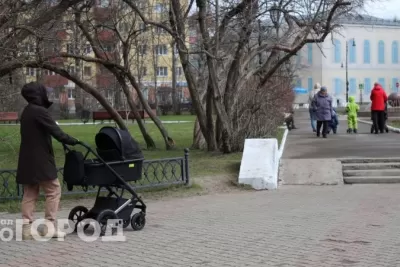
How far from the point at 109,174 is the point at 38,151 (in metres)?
0.92

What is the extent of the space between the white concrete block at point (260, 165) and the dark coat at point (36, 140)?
5.54 metres

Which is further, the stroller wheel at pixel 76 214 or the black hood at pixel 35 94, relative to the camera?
the stroller wheel at pixel 76 214

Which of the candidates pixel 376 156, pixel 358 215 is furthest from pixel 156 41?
pixel 358 215

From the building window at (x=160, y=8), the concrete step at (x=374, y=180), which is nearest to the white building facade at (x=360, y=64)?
the building window at (x=160, y=8)

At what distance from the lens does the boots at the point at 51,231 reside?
766 centimetres

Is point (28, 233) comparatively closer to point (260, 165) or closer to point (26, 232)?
point (26, 232)

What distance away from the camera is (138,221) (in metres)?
8.21

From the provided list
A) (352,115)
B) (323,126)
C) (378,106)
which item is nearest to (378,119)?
(378,106)

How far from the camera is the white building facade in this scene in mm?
64688

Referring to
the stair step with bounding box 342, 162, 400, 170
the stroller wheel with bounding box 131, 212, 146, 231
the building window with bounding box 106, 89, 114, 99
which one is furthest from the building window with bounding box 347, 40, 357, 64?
the stroller wheel with bounding box 131, 212, 146, 231

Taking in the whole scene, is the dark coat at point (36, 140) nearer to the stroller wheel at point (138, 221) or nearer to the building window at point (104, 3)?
the stroller wheel at point (138, 221)

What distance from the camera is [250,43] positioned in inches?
711

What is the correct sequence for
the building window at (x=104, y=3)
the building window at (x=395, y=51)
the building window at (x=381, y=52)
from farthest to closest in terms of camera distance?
1. the building window at (x=395, y=51)
2. the building window at (x=381, y=52)
3. the building window at (x=104, y=3)

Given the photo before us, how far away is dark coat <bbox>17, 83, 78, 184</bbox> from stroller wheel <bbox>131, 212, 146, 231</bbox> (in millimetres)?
1226
